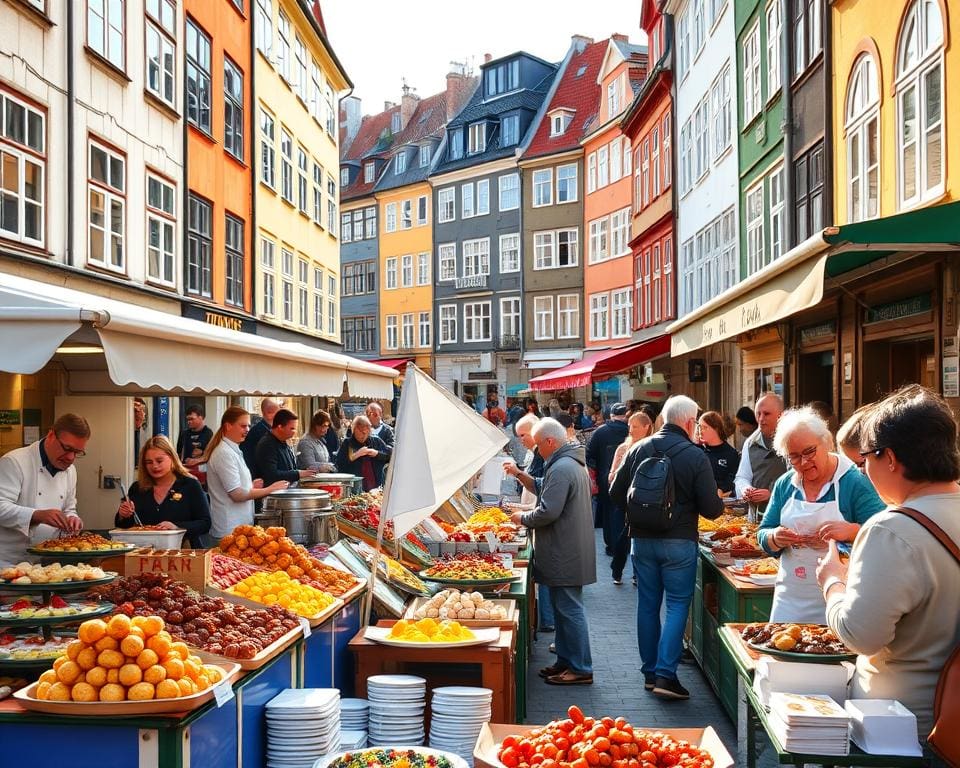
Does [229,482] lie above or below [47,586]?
above

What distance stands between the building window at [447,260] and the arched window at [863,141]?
1429 inches

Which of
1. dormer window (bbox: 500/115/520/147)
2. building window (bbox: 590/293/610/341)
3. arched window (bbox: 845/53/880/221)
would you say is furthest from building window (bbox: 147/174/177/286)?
dormer window (bbox: 500/115/520/147)

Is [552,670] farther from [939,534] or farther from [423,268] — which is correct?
[423,268]

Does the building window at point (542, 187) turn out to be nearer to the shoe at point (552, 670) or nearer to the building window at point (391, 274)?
the building window at point (391, 274)

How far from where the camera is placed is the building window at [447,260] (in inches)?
1909

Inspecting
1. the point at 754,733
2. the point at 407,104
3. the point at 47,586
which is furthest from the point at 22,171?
the point at 407,104

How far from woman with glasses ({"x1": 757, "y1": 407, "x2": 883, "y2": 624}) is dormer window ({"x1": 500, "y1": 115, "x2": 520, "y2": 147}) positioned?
137ft

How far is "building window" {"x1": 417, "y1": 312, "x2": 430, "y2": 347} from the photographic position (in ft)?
163

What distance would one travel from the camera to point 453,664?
5926mm

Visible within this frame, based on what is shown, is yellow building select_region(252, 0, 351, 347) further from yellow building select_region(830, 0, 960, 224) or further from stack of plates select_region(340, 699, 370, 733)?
stack of plates select_region(340, 699, 370, 733)

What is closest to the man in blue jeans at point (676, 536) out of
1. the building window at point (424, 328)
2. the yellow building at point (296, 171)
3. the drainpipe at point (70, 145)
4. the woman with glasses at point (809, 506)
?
the woman with glasses at point (809, 506)

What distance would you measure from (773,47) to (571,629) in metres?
12.0

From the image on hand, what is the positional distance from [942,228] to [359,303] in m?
47.7

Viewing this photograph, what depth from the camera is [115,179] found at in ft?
48.8
